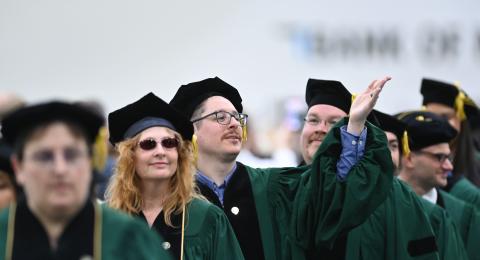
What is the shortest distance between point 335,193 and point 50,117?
2283 mm

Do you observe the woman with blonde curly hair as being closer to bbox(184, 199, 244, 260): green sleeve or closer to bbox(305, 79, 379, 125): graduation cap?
bbox(184, 199, 244, 260): green sleeve

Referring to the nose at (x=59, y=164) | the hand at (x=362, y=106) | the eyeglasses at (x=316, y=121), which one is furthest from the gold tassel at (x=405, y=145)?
the nose at (x=59, y=164)

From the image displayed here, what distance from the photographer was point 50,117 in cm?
504

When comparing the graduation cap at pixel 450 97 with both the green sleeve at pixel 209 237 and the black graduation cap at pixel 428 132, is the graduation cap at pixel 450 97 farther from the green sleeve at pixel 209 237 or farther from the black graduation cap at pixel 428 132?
the green sleeve at pixel 209 237

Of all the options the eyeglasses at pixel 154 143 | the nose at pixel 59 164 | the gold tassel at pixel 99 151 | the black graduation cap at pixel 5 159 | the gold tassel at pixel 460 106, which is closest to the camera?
the nose at pixel 59 164

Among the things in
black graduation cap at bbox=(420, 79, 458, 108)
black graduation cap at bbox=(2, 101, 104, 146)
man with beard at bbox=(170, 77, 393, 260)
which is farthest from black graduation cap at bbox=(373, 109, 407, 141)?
black graduation cap at bbox=(2, 101, 104, 146)

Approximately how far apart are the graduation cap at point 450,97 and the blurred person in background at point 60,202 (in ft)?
17.8

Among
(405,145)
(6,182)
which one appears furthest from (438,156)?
(6,182)

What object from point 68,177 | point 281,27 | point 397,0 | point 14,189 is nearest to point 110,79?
point 281,27

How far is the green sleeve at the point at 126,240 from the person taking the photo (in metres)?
5.15

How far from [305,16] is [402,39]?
1.38 m

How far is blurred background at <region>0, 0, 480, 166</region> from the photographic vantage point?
15.8 meters

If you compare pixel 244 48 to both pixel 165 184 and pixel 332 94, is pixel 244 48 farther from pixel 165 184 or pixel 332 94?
pixel 165 184

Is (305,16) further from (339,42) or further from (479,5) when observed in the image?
(479,5)
